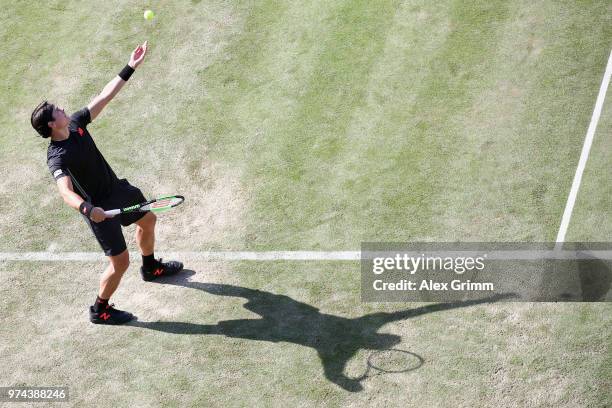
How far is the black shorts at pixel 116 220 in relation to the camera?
988cm

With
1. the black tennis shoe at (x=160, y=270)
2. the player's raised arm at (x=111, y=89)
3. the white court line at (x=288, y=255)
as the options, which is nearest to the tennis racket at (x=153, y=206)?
the black tennis shoe at (x=160, y=270)

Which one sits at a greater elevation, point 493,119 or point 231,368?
point 493,119

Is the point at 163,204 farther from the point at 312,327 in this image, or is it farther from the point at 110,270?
the point at 312,327

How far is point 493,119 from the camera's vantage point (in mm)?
12312

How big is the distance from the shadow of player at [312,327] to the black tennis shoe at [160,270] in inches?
29.1

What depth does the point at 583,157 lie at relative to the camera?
38.3 feet

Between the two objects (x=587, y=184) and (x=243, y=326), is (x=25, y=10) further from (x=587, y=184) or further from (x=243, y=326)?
(x=587, y=184)

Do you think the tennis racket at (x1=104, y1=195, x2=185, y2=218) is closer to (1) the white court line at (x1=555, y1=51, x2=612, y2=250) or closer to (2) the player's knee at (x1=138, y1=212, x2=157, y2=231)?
(2) the player's knee at (x1=138, y1=212, x2=157, y2=231)

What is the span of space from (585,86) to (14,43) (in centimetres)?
1026

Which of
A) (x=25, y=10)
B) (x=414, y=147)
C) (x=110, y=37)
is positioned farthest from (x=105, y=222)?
(x=25, y=10)

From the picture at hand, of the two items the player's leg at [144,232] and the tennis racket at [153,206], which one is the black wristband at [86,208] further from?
the player's leg at [144,232]

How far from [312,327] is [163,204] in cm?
245

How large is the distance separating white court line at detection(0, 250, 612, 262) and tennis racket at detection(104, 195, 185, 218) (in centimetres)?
120

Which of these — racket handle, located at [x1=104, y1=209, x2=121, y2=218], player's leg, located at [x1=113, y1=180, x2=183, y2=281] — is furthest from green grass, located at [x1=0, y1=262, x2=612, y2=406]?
racket handle, located at [x1=104, y1=209, x2=121, y2=218]
